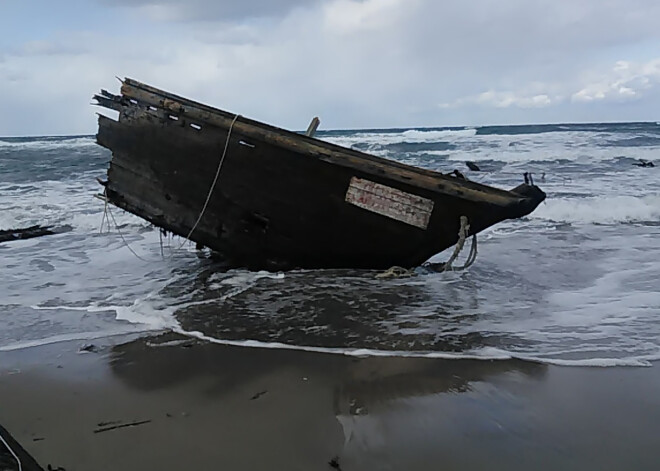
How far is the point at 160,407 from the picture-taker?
3314mm

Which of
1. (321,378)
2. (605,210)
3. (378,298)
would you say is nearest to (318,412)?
(321,378)

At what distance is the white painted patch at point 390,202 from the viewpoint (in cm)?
543

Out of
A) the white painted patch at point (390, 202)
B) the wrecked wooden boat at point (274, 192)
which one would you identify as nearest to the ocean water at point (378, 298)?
the wrecked wooden boat at point (274, 192)

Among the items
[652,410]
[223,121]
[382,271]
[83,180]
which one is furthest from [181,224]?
[83,180]

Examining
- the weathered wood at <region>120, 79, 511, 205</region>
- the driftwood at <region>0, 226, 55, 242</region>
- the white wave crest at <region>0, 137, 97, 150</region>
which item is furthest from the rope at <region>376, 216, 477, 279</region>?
the white wave crest at <region>0, 137, 97, 150</region>

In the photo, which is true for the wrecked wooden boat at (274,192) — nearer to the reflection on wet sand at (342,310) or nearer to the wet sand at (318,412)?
the reflection on wet sand at (342,310)

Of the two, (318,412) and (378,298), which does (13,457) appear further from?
(378,298)

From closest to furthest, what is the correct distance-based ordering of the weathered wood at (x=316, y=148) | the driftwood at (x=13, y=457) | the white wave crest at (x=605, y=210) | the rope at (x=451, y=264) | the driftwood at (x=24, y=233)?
the driftwood at (x=13, y=457) → the weathered wood at (x=316, y=148) → the rope at (x=451, y=264) → the driftwood at (x=24, y=233) → the white wave crest at (x=605, y=210)

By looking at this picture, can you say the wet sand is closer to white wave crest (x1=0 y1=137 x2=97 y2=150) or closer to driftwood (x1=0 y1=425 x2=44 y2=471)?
driftwood (x1=0 y1=425 x2=44 y2=471)

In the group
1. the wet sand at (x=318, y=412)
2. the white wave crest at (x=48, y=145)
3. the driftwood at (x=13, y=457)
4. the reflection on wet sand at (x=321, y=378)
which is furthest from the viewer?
the white wave crest at (x=48, y=145)

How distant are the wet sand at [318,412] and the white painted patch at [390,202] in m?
1.81

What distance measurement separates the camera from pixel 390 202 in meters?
5.48

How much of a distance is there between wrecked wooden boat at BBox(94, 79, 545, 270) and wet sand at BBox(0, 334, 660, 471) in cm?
184

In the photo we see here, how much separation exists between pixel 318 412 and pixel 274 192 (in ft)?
9.78
